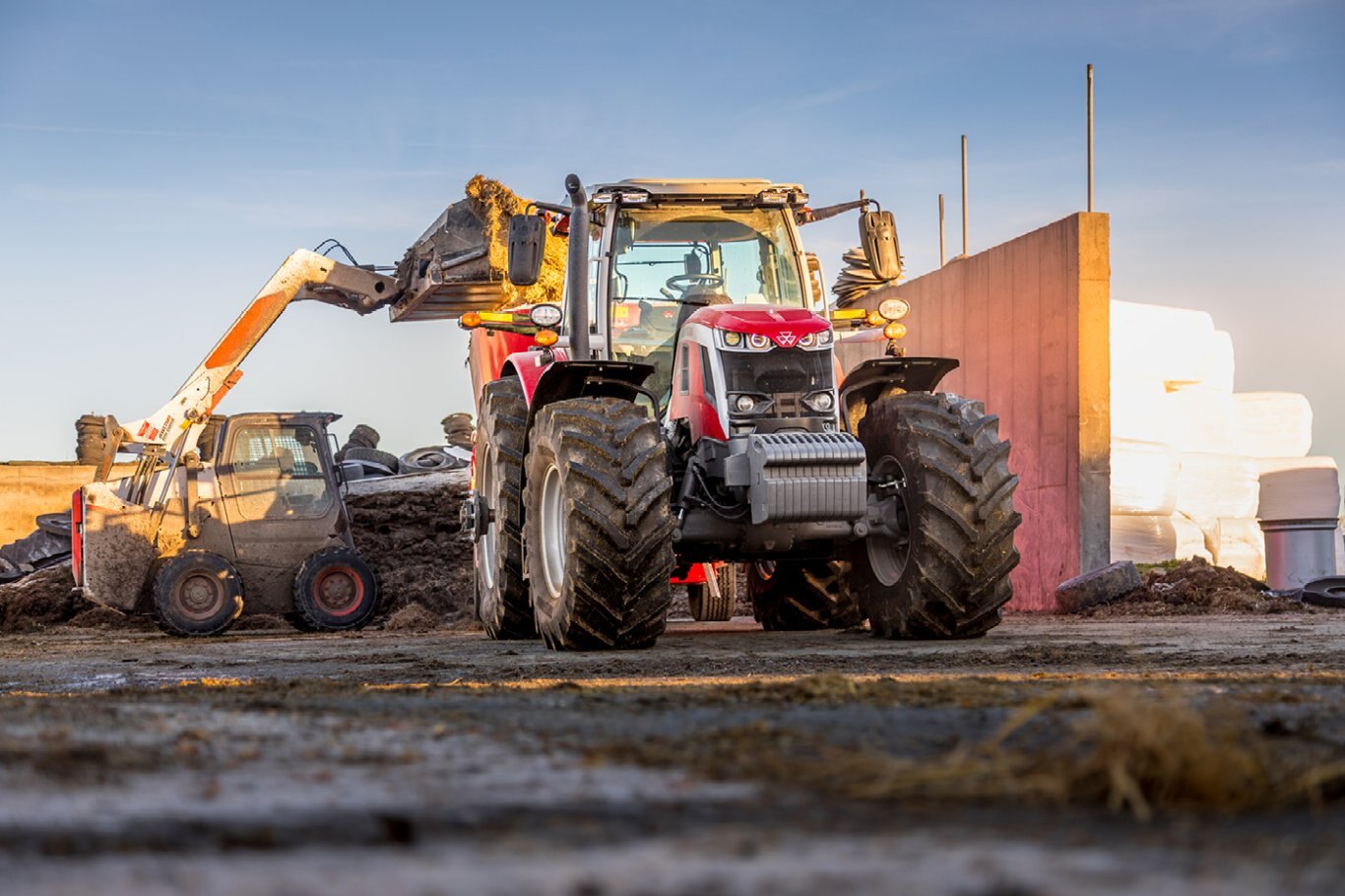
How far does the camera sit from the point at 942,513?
8.52 meters

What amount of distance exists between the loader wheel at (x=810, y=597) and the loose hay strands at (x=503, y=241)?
5933 millimetres

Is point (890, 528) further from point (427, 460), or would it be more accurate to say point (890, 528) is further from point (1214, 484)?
point (427, 460)

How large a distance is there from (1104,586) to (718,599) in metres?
3.11

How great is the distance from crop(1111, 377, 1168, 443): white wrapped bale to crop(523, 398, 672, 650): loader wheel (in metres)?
7.23

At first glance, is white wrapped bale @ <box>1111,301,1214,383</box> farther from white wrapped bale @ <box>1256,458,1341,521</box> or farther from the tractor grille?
the tractor grille

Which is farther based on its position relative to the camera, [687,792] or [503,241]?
[503,241]

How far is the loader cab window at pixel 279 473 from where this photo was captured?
15.5 meters

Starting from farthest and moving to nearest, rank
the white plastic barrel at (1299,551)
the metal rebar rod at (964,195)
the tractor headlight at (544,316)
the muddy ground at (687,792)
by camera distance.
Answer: the metal rebar rod at (964,195) → the white plastic barrel at (1299,551) → the tractor headlight at (544,316) → the muddy ground at (687,792)

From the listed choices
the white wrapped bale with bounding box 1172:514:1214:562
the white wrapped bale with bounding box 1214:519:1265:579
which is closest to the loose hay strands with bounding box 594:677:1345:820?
the white wrapped bale with bounding box 1172:514:1214:562

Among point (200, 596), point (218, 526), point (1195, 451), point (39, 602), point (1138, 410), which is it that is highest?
point (1138, 410)

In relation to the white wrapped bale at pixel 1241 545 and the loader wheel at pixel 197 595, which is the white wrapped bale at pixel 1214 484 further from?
the loader wheel at pixel 197 595

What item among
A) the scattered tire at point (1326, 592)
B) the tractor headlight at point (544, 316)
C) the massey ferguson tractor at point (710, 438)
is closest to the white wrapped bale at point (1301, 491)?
the scattered tire at point (1326, 592)

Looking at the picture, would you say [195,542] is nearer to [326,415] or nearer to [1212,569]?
[326,415]

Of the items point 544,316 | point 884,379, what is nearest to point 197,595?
point 544,316
